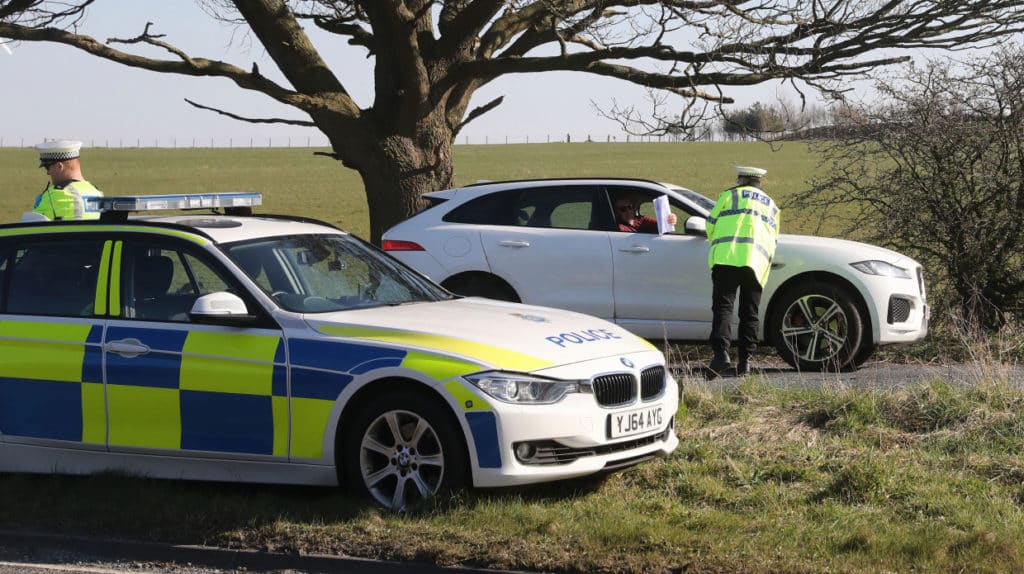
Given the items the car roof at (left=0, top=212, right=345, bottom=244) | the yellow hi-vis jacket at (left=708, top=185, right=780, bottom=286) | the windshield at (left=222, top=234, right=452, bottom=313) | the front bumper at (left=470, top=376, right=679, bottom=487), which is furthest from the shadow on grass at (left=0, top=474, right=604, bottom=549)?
the yellow hi-vis jacket at (left=708, top=185, right=780, bottom=286)

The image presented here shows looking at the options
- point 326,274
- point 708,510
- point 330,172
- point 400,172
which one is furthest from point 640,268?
point 330,172

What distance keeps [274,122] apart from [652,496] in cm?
1209

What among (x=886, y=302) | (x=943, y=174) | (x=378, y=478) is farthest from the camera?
(x=943, y=174)

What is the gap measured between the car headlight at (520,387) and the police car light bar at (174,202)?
229 centimetres

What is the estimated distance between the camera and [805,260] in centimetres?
1077

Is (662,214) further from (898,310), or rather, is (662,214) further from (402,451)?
(402,451)

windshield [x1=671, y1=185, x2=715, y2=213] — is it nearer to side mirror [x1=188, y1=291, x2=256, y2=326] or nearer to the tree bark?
the tree bark

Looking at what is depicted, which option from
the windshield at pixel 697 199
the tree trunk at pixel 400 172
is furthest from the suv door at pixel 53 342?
the tree trunk at pixel 400 172

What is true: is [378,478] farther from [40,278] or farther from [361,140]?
[361,140]

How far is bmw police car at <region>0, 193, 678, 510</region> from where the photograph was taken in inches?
243

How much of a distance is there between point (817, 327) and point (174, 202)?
5422 mm

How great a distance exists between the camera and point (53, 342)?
22.9ft

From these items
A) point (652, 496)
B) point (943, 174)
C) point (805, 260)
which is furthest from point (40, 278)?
point (943, 174)

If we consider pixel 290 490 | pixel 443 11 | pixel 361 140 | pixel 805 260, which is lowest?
pixel 290 490
